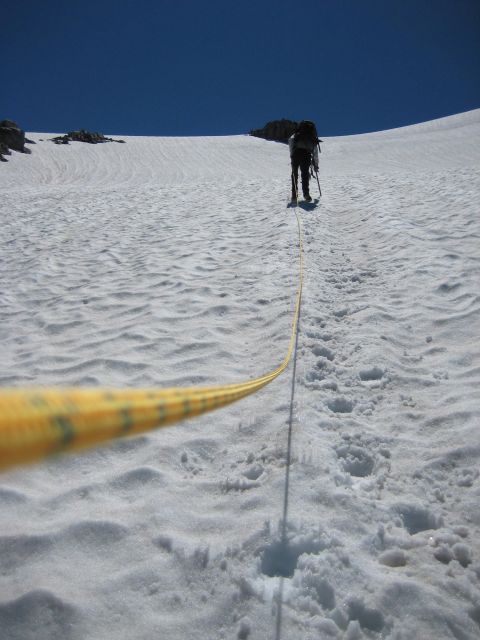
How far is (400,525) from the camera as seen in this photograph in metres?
1.92

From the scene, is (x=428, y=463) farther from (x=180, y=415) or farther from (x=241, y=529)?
(x=180, y=415)

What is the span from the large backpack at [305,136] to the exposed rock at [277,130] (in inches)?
1322

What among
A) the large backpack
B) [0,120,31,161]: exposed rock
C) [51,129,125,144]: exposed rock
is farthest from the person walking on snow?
[51,129,125,144]: exposed rock

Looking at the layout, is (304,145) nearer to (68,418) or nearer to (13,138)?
(68,418)

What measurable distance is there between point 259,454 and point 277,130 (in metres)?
44.6

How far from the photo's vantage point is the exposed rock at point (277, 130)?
4080 cm

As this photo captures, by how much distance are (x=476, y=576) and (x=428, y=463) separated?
0.65 meters

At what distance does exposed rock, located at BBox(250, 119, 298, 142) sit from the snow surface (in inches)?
1502

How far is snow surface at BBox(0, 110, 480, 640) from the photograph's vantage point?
1.61m

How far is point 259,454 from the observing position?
7.91 feet

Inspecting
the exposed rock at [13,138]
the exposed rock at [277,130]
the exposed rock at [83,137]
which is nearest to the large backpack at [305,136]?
the exposed rock at [13,138]

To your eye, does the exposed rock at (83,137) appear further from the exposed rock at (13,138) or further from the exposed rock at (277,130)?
the exposed rock at (277,130)

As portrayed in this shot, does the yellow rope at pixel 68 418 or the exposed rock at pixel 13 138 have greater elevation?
the exposed rock at pixel 13 138

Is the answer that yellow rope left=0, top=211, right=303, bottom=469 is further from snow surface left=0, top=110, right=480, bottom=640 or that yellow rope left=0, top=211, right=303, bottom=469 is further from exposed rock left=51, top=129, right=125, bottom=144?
exposed rock left=51, top=129, right=125, bottom=144
